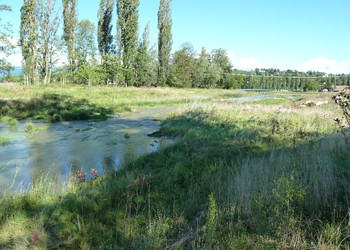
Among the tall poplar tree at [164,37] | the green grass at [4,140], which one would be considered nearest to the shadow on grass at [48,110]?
the green grass at [4,140]

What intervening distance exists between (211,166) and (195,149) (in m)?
2.00

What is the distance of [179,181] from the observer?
18.5 ft

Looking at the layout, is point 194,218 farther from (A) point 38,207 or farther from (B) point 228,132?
(B) point 228,132

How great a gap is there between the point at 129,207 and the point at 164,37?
47.0 m

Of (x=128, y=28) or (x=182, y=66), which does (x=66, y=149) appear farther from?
(x=182, y=66)

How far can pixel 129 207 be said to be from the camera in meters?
4.44

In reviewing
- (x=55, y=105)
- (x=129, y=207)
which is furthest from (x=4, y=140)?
(x=55, y=105)

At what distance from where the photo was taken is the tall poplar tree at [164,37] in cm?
4838

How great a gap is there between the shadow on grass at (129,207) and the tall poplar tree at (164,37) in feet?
144

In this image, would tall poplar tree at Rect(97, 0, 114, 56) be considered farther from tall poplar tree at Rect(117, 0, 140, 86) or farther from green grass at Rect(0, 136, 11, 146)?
green grass at Rect(0, 136, 11, 146)

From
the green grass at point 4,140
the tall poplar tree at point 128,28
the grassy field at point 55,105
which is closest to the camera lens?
the green grass at point 4,140

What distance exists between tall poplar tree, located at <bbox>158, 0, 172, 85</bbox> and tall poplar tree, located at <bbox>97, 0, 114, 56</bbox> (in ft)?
32.0

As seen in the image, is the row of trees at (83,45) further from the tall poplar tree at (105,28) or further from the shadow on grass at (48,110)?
the shadow on grass at (48,110)

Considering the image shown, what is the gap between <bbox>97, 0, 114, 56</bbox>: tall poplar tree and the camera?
A: 41912 millimetres
